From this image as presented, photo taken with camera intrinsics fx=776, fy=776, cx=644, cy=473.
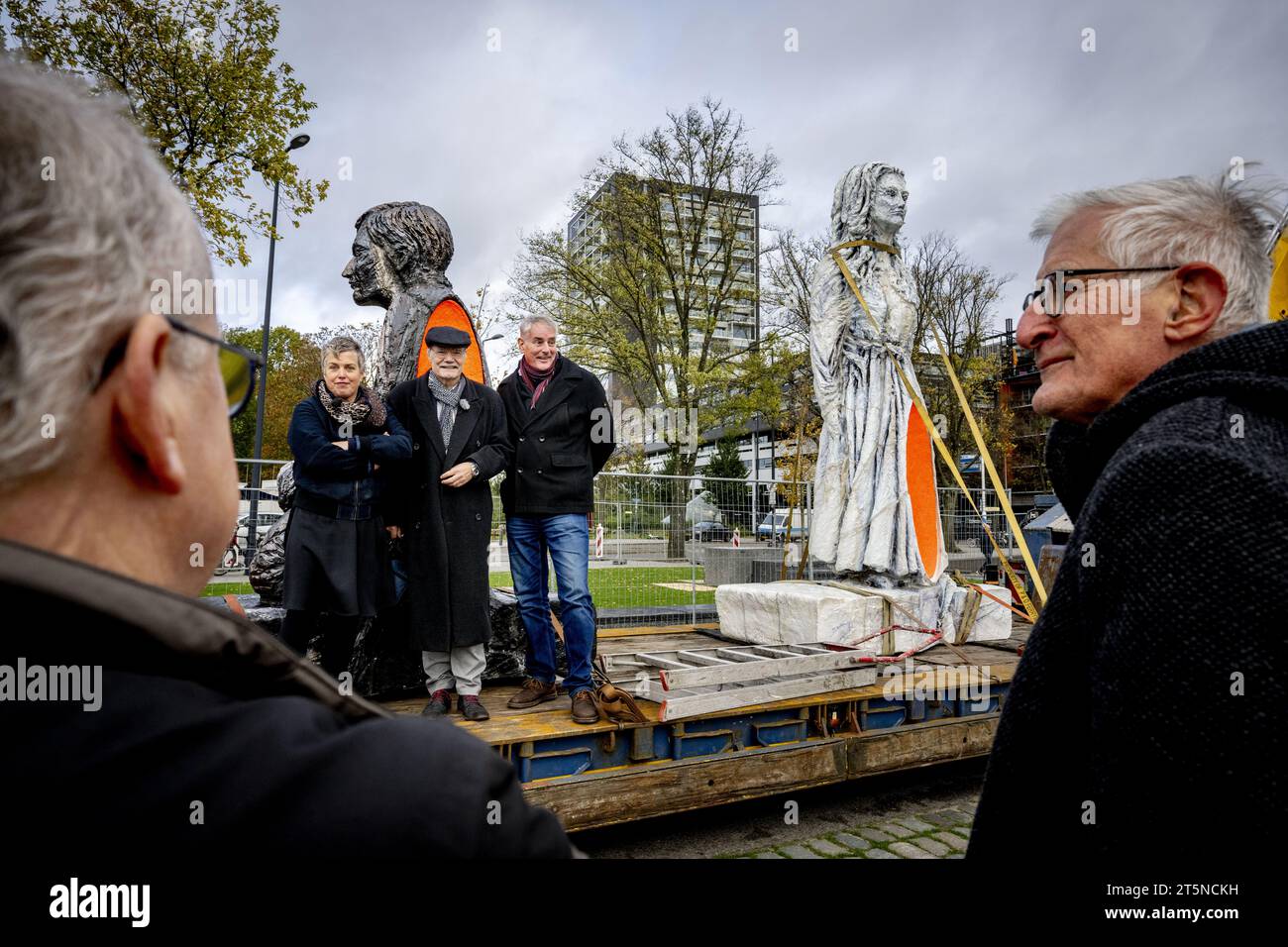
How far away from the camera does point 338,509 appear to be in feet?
13.2

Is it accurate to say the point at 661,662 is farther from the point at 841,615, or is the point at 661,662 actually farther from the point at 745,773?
the point at 841,615

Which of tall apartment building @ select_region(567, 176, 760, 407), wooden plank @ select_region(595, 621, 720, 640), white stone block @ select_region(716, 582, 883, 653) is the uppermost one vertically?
tall apartment building @ select_region(567, 176, 760, 407)

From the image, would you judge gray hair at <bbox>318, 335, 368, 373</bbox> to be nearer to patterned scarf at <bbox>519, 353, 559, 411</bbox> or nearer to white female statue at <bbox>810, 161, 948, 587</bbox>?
patterned scarf at <bbox>519, 353, 559, 411</bbox>

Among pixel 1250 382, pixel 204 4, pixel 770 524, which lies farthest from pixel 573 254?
pixel 1250 382

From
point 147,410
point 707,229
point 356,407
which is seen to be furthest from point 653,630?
point 707,229

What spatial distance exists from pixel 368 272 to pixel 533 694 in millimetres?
2957

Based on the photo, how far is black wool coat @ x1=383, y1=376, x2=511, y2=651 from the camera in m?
4.17

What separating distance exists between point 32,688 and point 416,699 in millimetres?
4344

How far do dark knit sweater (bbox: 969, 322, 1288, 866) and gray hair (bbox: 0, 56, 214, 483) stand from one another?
121 cm

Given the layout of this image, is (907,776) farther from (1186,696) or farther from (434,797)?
(434,797)

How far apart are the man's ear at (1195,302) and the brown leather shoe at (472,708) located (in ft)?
11.1

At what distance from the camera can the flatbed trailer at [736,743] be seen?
364 centimetres

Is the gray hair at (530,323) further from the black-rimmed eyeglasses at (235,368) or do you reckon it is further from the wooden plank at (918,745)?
the black-rimmed eyeglasses at (235,368)

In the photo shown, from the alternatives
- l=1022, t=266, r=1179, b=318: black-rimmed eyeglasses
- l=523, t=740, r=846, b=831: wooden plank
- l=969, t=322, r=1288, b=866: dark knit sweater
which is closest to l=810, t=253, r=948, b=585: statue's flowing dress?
l=523, t=740, r=846, b=831: wooden plank
